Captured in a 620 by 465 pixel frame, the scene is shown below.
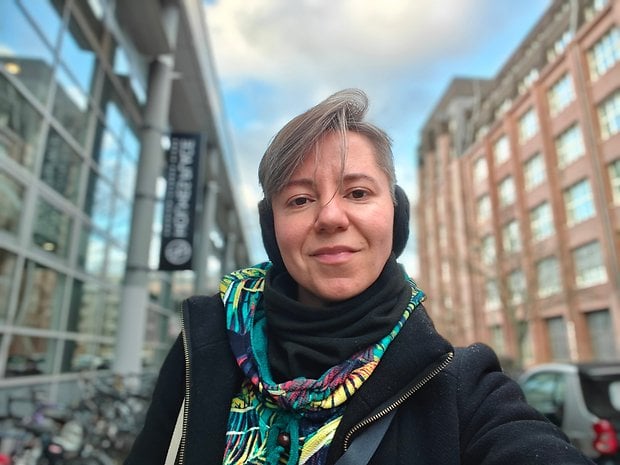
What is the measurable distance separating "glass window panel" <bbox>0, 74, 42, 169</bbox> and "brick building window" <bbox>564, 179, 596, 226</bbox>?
979 inches

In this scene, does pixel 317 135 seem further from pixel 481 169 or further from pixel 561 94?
pixel 481 169

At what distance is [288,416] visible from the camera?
38.5 inches

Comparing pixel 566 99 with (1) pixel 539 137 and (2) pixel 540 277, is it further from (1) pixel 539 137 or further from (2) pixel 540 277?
(2) pixel 540 277

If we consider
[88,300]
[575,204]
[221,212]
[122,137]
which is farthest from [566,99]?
[88,300]

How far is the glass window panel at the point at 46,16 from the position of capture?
602 centimetres

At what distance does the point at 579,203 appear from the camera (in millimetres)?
24297

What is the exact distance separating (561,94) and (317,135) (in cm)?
3020

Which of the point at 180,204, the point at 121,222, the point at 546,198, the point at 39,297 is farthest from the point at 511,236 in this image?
the point at 39,297

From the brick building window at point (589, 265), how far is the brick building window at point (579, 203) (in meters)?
1.59

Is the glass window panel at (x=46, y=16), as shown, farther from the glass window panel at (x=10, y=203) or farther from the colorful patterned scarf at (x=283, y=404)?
the colorful patterned scarf at (x=283, y=404)

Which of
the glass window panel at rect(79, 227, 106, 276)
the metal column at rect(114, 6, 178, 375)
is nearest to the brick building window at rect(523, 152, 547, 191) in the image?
the metal column at rect(114, 6, 178, 375)

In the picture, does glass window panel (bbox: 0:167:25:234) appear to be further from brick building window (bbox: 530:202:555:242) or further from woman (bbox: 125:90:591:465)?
brick building window (bbox: 530:202:555:242)

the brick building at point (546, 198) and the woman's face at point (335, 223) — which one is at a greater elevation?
the brick building at point (546, 198)

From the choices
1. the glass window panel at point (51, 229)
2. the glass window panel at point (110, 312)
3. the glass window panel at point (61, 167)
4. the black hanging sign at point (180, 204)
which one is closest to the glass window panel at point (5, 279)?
the glass window panel at point (51, 229)
